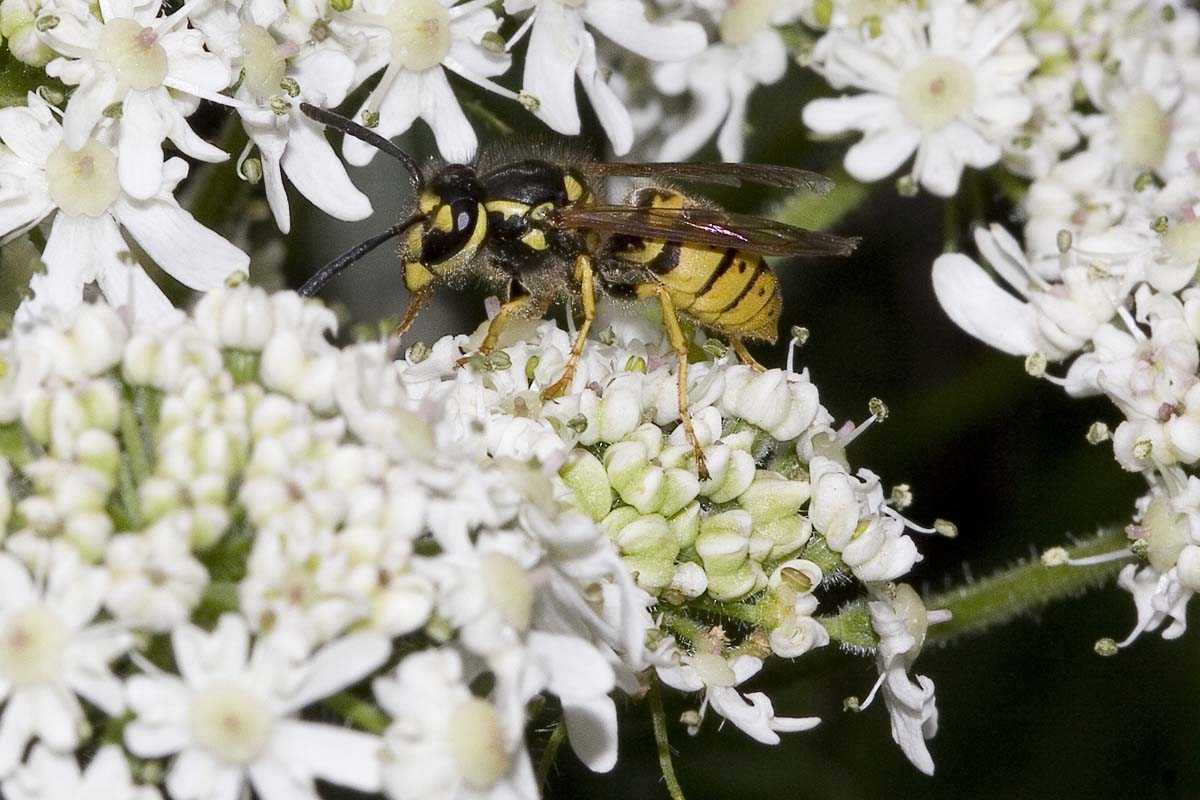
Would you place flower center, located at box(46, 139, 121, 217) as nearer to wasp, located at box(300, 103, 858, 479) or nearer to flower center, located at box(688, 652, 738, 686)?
wasp, located at box(300, 103, 858, 479)

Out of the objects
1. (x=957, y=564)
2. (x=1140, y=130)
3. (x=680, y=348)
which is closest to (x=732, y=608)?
(x=680, y=348)

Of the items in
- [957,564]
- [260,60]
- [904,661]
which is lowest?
[957,564]

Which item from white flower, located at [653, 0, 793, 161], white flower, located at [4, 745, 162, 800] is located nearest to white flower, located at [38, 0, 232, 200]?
white flower, located at [4, 745, 162, 800]

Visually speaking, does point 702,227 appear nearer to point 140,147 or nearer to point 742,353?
point 742,353

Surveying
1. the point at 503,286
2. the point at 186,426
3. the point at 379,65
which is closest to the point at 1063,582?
the point at 503,286

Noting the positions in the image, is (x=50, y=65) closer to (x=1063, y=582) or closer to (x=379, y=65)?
(x=379, y=65)

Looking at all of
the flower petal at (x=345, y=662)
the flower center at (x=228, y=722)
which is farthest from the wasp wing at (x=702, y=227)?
the flower center at (x=228, y=722)
